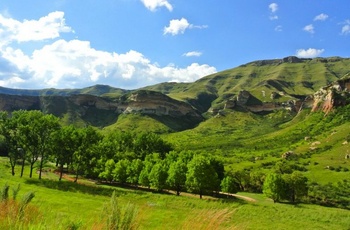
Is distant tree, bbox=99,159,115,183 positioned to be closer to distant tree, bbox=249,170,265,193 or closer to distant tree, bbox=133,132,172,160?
distant tree, bbox=133,132,172,160

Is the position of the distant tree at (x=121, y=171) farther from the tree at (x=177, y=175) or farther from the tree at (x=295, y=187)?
the tree at (x=295, y=187)

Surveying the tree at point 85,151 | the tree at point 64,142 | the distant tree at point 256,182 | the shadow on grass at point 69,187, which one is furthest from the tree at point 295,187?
the tree at point 64,142

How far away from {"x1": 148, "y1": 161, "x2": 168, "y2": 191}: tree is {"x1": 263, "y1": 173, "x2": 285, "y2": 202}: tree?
2230 cm

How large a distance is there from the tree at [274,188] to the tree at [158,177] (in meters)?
22.3

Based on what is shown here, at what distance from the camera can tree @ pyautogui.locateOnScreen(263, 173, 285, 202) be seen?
238ft

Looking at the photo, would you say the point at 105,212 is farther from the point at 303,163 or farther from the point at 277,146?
the point at 277,146

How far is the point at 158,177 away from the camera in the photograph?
7212 cm

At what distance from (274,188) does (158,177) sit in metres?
25.1

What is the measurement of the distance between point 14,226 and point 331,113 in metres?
215

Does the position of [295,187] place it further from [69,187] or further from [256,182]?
[69,187]

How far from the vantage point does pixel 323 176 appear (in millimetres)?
104875

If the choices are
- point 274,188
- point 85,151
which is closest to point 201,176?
point 274,188

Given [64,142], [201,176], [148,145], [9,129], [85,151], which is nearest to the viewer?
[9,129]

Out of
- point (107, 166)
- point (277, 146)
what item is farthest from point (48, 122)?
point (277, 146)
